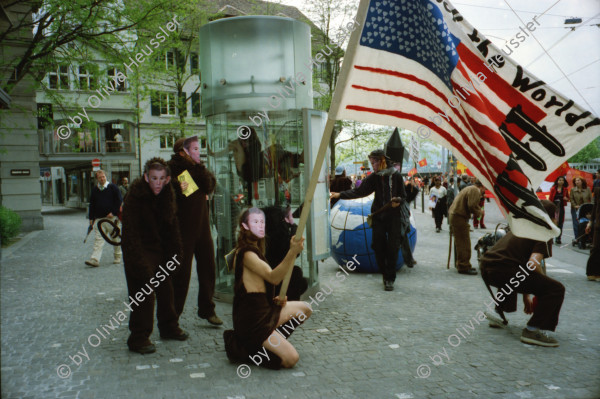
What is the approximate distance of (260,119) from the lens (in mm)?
6383

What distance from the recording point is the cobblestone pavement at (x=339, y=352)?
3689 millimetres

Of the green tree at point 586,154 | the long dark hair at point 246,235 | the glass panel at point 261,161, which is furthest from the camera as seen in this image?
the green tree at point 586,154

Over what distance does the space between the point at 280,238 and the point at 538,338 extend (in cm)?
279

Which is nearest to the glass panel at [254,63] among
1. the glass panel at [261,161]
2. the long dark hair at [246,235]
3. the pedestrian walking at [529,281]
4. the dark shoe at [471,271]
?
the glass panel at [261,161]

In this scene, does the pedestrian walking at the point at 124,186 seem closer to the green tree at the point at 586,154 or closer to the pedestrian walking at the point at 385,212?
the pedestrian walking at the point at 385,212

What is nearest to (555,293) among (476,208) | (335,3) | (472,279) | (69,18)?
(472,279)

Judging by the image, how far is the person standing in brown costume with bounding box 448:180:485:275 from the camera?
27.7 ft

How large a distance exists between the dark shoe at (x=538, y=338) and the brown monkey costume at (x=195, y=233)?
327cm

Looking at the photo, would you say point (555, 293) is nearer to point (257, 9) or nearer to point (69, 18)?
point (69, 18)
